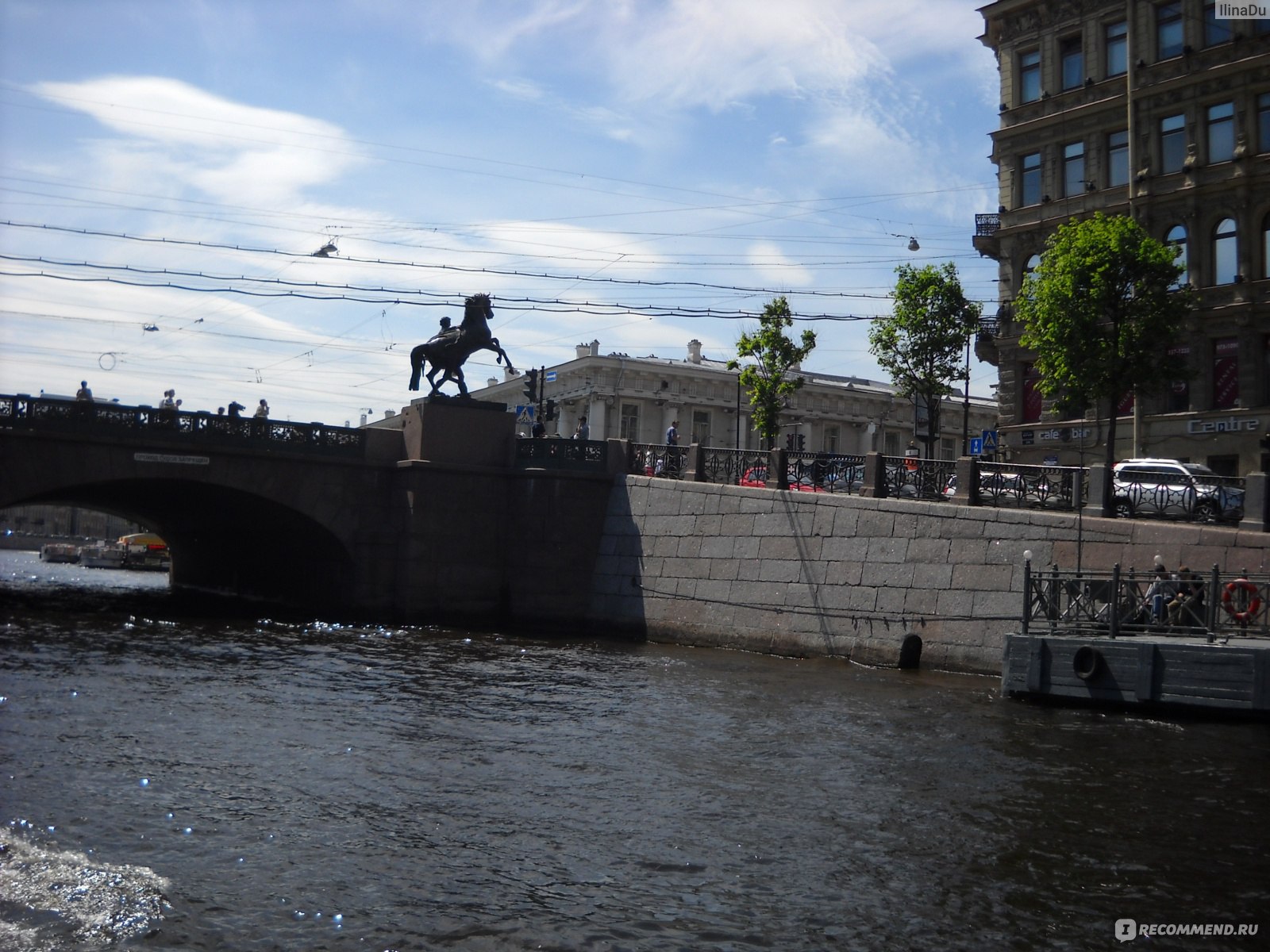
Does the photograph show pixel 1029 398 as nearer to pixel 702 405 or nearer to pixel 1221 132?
pixel 1221 132

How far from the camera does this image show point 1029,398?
3722 centimetres

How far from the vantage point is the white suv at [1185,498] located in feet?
62.4

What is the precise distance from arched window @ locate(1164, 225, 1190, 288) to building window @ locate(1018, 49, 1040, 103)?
20.9 feet

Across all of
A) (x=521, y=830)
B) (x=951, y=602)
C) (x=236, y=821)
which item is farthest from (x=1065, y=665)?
(x=236, y=821)

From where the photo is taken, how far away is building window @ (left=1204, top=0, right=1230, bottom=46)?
32062 millimetres

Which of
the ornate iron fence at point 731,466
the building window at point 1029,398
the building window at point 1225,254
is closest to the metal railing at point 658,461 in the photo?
the ornate iron fence at point 731,466

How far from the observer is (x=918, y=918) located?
7.62 m

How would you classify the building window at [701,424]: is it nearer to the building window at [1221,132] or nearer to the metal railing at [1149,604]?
the building window at [1221,132]

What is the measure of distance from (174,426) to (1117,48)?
27.1 meters

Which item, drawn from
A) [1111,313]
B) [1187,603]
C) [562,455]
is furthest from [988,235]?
[1187,603]

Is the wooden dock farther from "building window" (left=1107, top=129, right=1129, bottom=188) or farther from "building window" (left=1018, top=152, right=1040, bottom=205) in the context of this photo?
"building window" (left=1018, top=152, right=1040, bottom=205)

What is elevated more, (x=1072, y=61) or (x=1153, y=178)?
(x=1072, y=61)

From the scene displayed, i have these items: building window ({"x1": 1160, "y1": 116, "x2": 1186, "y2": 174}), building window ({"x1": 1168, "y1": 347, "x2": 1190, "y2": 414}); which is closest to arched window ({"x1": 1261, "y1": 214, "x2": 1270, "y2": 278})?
building window ({"x1": 1168, "y1": 347, "x2": 1190, "y2": 414})

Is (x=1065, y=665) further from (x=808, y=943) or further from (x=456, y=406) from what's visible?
(x=456, y=406)
